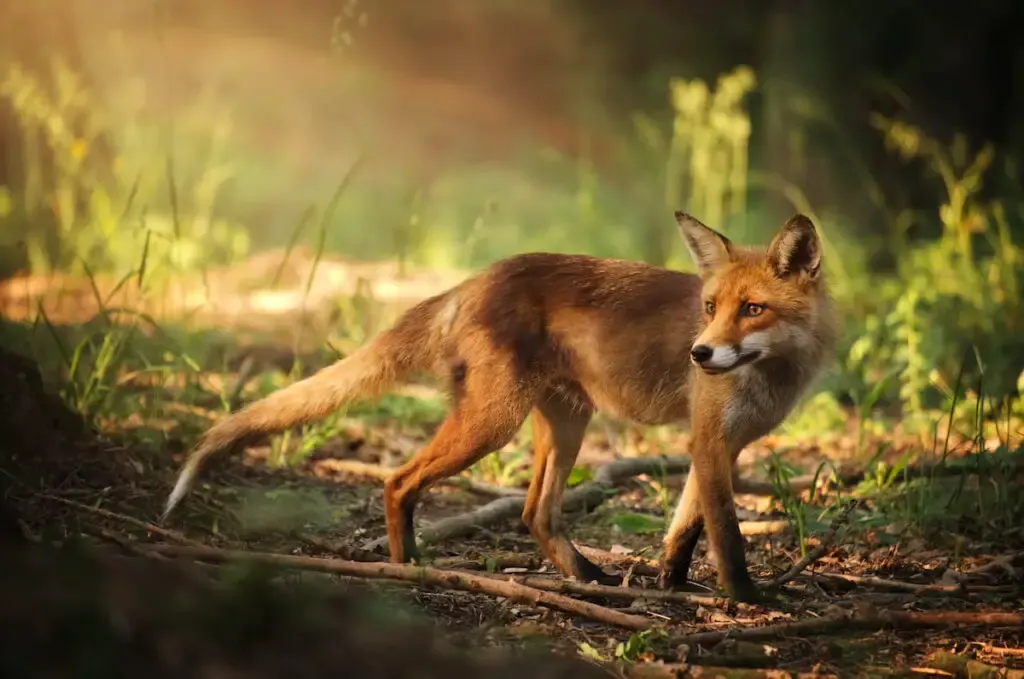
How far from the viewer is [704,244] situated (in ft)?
13.9

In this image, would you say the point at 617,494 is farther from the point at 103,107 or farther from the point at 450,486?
the point at 103,107

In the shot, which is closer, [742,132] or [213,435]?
[213,435]

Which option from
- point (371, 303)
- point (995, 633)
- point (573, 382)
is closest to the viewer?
point (995, 633)

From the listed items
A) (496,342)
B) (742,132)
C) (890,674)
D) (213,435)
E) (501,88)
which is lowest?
(890,674)

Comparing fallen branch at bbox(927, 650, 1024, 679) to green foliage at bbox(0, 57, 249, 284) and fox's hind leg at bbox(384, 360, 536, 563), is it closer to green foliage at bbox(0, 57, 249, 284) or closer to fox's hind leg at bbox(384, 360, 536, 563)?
fox's hind leg at bbox(384, 360, 536, 563)

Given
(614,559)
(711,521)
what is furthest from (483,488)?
(711,521)

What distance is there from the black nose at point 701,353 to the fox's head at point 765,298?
0.11 ft

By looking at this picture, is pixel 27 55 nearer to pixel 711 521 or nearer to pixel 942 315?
pixel 942 315

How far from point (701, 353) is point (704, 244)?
64 centimetres

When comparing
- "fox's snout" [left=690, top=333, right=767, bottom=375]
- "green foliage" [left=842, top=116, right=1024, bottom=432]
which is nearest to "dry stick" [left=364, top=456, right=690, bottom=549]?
"green foliage" [left=842, top=116, right=1024, bottom=432]

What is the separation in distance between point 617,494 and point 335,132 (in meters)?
9.04

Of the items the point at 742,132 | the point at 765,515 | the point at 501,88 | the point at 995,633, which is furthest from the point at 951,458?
the point at 501,88

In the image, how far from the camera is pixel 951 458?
17.7 ft

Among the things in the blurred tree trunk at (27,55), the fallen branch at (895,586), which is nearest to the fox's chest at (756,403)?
the fallen branch at (895,586)
